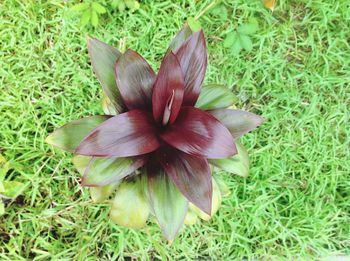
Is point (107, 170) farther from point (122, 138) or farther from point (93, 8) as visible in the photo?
point (93, 8)

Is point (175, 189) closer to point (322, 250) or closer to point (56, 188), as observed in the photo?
point (56, 188)

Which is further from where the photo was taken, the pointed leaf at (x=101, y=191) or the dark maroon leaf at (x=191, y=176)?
the pointed leaf at (x=101, y=191)

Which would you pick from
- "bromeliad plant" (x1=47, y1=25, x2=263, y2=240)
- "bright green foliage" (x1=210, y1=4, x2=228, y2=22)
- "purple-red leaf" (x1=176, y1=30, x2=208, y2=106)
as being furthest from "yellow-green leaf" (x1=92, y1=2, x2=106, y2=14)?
"purple-red leaf" (x1=176, y1=30, x2=208, y2=106)

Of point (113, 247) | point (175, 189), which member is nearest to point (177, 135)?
point (175, 189)

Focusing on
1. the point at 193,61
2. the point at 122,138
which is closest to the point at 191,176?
the point at 122,138

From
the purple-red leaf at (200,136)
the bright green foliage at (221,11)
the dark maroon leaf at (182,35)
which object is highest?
the dark maroon leaf at (182,35)

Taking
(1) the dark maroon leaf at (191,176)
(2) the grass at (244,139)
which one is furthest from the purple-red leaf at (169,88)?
(2) the grass at (244,139)

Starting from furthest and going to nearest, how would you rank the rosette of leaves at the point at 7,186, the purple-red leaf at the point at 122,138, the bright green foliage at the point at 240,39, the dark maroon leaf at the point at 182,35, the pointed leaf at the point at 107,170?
the bright green foliage at the point at 240,39 < the rosette of leaves at the point at 7,186 < the dark maroon leaf at the point at 182,35 < the pointed leaf at the point at 107,170 < the purple-red leaf at the point at 122,138

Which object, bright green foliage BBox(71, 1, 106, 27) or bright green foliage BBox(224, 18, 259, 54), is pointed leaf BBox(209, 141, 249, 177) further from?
bright green foliage BBox(71, 1, 106, 27)

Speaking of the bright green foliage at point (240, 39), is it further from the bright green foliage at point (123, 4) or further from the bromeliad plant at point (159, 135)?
the bromeliad plant at point (159, 135)
